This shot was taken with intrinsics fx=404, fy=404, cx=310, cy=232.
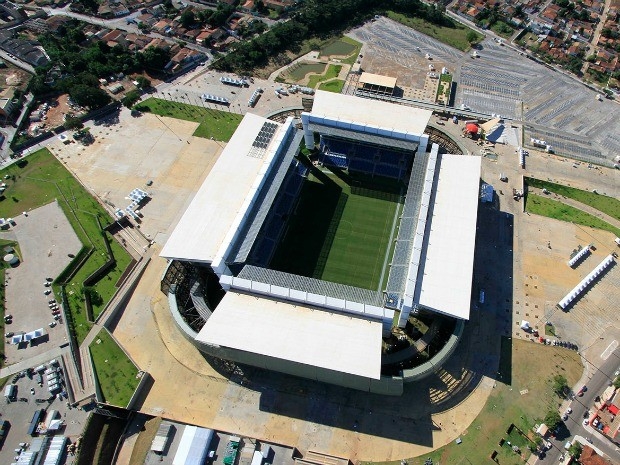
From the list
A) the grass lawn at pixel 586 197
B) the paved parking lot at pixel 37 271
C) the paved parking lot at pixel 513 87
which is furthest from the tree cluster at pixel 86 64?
the grass lawn at pixel 586 197

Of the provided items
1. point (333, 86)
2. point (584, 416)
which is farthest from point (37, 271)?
point (584, 416)

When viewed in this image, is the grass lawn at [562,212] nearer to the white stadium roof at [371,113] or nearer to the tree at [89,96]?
the white stadium roof at [371,113]

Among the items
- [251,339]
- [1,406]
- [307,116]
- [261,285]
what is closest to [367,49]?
[307,116]

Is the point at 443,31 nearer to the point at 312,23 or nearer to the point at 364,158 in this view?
the point at 312,23

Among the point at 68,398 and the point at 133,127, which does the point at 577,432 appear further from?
the point at 133,127

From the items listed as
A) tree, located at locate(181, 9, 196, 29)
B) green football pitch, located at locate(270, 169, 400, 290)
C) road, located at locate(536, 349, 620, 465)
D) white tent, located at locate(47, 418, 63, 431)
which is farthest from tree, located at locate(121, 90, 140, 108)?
road, located at locate(536, 349, 620, 465)

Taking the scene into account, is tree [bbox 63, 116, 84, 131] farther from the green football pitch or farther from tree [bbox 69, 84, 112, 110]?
the green football pitch
